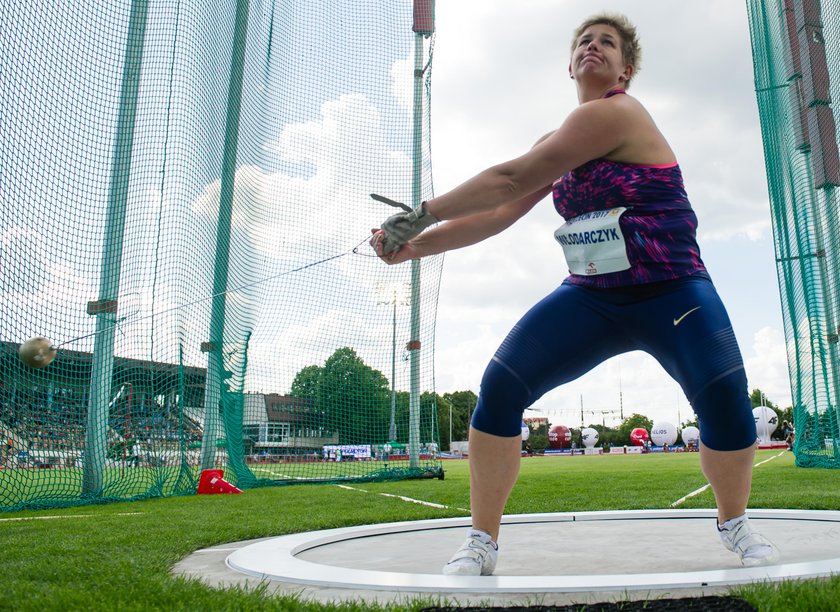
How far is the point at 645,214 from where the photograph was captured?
2.21m

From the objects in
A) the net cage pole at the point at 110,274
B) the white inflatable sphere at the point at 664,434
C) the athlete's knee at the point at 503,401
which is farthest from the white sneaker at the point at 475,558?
the white inflatable sphere at the point at 664,434

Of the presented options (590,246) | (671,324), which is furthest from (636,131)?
(671,324)

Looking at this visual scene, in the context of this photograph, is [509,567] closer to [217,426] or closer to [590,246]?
[590,246]

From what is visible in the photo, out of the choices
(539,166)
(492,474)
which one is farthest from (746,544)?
(539,166)

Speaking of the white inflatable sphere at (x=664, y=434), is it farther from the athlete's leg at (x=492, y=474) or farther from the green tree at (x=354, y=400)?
the athlete's leg at (x=492, y=474)

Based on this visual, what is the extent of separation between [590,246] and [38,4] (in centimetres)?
624

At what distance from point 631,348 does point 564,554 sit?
0.78m

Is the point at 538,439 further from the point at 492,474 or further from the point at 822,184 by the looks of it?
the point at 492,474

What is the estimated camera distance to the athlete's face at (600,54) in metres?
2.43

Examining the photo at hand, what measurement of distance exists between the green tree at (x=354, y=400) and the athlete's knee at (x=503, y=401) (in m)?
8.81

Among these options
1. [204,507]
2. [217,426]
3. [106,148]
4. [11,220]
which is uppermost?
[106,148]

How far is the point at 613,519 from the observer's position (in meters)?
3.60

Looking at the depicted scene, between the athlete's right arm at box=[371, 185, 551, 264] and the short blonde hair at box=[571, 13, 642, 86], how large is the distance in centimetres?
54

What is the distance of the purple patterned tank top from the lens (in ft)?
7.17
